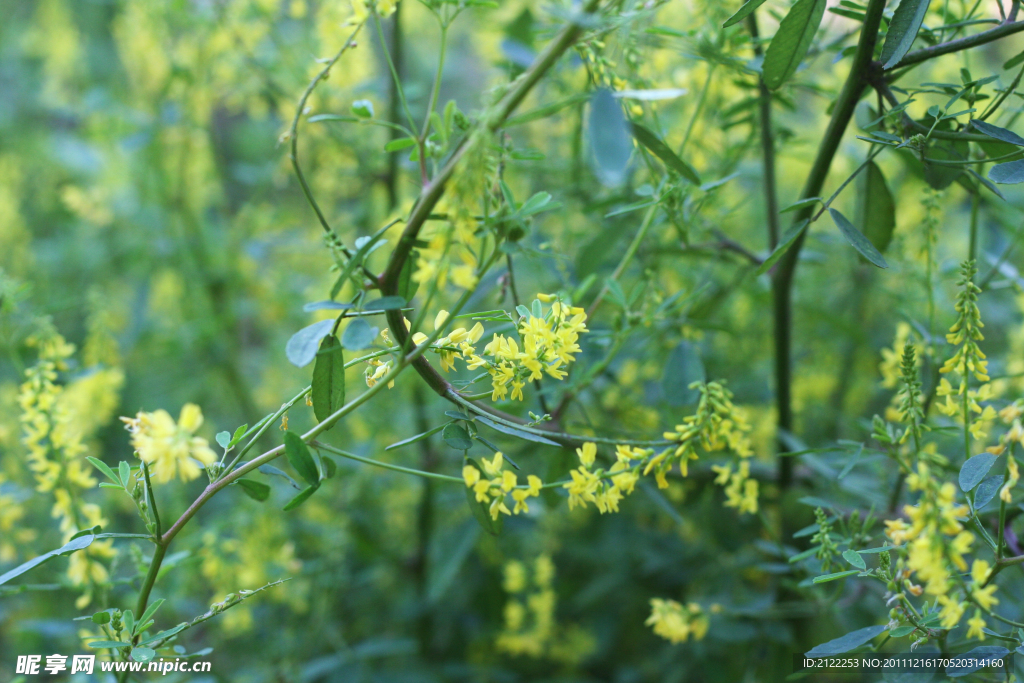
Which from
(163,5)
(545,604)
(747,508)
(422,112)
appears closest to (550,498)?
(747,508)

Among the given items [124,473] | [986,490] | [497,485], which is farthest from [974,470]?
[124,473]

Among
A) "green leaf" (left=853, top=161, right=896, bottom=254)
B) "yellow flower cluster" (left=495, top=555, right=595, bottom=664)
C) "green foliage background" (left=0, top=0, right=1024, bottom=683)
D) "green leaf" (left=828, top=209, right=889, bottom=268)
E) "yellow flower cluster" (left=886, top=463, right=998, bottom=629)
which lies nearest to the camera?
"yellow flower cluster" (left=886, top=463, right=998, bottom=629)

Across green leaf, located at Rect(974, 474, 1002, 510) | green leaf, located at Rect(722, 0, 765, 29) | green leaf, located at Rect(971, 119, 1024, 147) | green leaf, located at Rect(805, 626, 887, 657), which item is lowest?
green leaf, located at Rect(805, 626, 887, 657)

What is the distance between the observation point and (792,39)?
52cm

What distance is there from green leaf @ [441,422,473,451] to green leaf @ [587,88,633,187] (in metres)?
0.20

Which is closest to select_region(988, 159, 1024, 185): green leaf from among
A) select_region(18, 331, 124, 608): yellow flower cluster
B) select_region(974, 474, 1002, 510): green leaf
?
select_region(974, 474, 1002, 510): green leaf

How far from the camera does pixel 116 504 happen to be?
4.02 feet

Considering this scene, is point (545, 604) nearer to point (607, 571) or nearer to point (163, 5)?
point (607, 571)

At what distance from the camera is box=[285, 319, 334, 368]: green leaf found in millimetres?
416

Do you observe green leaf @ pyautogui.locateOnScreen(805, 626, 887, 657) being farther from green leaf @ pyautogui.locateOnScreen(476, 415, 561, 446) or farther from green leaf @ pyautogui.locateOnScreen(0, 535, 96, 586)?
green leaf @ pyautogui.locateOnScreen(0, 535, 96, 586)

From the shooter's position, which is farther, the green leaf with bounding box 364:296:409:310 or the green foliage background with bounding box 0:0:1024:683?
the green foliage background with bounding box 0:0:1024:683

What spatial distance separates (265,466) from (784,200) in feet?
3.74

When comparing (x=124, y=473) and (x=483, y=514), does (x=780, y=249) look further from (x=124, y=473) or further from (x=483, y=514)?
(x=124, y=473)

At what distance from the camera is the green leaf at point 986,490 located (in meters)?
0.49
